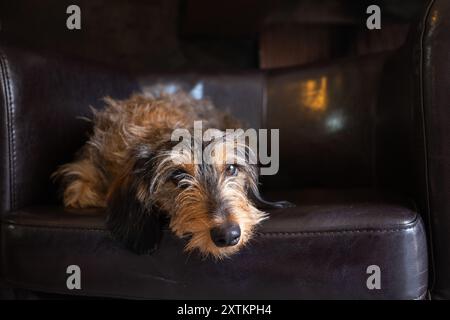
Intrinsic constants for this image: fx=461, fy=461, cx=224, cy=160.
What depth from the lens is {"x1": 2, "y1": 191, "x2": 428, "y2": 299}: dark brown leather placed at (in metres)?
1.29

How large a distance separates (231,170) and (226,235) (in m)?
0.34

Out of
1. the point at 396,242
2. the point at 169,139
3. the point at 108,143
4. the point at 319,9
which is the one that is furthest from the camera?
the point at 319,9

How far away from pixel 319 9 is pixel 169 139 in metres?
2.02

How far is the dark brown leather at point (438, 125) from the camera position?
4.45 ft

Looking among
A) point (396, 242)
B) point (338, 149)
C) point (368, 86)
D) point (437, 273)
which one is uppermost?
point (368, 86)

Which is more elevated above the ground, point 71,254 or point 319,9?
point 319,9

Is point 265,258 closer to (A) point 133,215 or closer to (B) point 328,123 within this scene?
(A) point 133,215

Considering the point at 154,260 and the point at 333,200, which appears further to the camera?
the point at 333,200

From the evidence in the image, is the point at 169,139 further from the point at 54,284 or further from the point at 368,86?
the point at 368,86

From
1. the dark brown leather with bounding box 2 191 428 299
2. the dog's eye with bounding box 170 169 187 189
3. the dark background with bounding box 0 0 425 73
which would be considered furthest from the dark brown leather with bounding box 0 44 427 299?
the dark background with bounding box 0 0 425 73

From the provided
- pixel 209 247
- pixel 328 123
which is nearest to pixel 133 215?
pixel 209 247

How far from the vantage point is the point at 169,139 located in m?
1.52

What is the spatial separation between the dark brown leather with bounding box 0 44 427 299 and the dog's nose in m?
0.10
